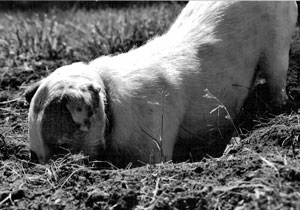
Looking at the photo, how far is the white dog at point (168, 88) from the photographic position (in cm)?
443

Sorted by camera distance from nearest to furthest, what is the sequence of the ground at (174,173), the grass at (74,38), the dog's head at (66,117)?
the ground at (174,173)
the dog's head at (66,117)
the grass at (74,38)

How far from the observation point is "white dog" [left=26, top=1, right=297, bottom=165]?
4430 millimetres

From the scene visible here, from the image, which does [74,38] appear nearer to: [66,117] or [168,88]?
[168,88]

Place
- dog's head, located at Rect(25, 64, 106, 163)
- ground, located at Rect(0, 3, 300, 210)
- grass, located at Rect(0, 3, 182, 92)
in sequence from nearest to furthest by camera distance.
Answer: ground, located at Rect(0, 3, 300, 210) → dog's head, located at Rect(25, 64, 106, 163) → grass, located at Rect(0, 3, 182, 92)

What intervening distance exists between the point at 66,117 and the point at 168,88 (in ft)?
3.42

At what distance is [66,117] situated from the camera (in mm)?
4375

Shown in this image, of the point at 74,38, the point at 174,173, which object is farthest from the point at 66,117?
the point at 74,38

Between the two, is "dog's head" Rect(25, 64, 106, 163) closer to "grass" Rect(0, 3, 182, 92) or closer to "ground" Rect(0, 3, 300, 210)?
"ground" Rect(0, 3, 300, 210)

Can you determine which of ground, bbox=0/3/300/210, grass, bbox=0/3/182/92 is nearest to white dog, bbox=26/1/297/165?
ground, bbox=0/3/300/210

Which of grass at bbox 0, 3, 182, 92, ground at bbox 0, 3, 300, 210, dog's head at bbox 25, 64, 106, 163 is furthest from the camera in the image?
grass at bbox 0, 3, 182, 92

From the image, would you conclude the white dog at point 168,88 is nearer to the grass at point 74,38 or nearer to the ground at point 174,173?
the ground at point 174,173

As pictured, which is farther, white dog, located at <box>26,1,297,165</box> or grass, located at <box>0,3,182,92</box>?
grass, located at <box>0,3,182,92</box>

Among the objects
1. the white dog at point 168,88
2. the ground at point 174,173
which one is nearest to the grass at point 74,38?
the ground at point 174,173

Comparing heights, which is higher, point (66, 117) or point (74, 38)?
point (66, 117)
